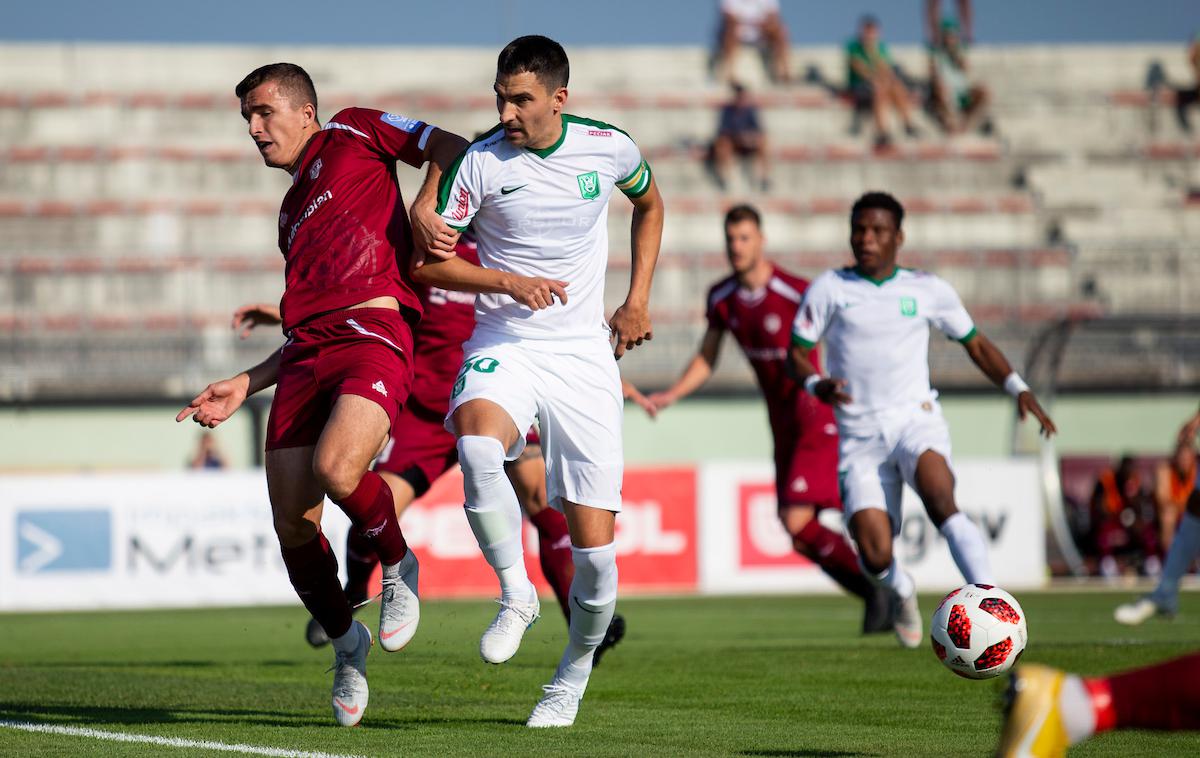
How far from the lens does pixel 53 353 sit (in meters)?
22.1

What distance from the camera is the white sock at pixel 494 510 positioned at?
21.1ft

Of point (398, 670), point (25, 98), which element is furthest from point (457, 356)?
point (25, 98)

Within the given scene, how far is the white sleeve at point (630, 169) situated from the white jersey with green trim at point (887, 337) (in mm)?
3040

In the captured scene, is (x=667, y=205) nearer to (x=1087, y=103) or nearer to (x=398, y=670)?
(x=1087, y=103)

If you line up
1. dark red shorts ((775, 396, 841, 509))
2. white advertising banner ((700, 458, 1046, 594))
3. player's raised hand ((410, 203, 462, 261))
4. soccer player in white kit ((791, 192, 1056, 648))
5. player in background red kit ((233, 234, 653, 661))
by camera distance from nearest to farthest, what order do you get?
player's raised hand ((410, 203, 462, 261)) < player in background red kit ((233, 234, 653, 661)) < soccer player in white kit ((791, 192, 1056, 648)) < dark red shorts ((775, 396, 841, 509)) < white advertising banner ((700, 458, 1046, 594))

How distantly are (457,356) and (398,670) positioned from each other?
5.73 feet

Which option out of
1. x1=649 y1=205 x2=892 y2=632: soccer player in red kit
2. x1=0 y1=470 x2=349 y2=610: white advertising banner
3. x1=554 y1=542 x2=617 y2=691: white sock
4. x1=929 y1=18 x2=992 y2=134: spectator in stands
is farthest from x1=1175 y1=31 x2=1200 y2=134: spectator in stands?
x1=554 y1=542 x2=617 y2=691: white sock

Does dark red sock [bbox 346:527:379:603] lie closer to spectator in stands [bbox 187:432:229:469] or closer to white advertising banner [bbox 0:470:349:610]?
white advertising banner [bbox 0:470:349:610]

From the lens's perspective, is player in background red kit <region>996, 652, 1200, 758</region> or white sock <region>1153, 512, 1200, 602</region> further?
white sock <region>1153, 512, 1200, 602</region>

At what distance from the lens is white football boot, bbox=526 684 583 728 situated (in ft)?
21.7

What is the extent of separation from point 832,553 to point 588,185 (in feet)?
18.1

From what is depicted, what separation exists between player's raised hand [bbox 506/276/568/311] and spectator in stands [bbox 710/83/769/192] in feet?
69.1

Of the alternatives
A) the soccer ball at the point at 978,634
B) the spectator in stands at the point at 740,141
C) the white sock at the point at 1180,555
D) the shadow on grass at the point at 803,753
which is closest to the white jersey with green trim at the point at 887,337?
the white sock at the point at 1180,555

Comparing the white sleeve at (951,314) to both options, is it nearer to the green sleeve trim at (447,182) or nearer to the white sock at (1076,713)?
the green sleeve trim at (447,182)
